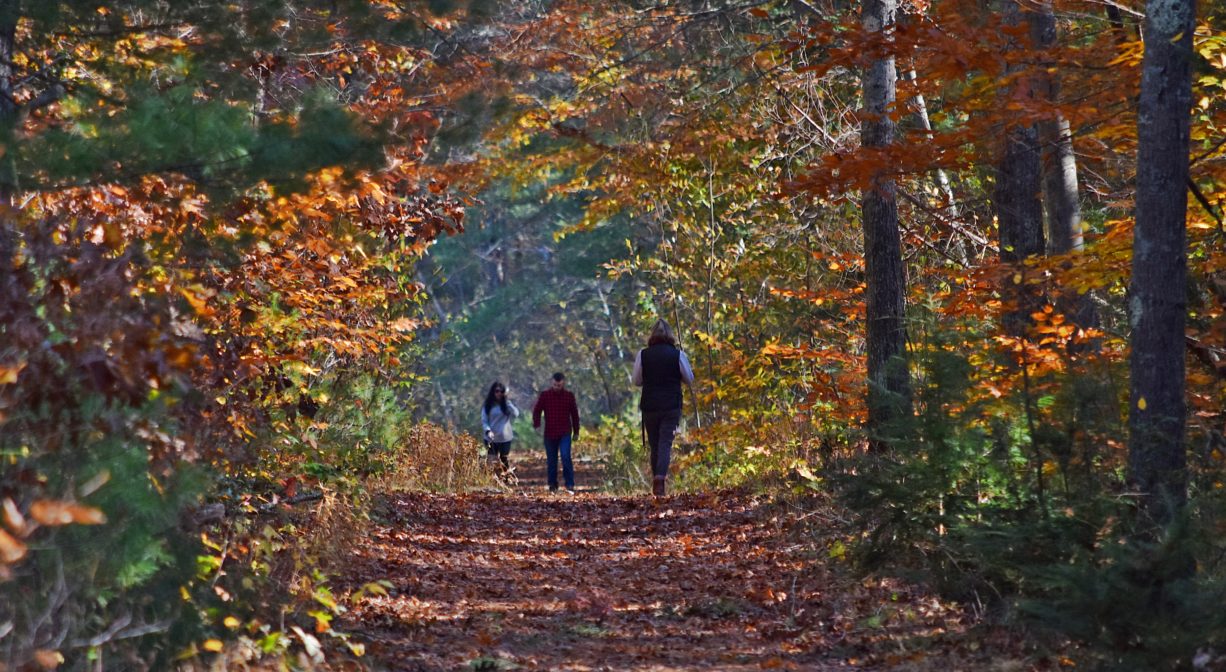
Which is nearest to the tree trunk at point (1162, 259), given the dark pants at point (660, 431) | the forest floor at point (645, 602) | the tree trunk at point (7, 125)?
the forest floor at point (645, 602)

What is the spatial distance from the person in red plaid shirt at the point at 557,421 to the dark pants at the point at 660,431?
9.09ft

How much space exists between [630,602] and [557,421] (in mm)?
9280

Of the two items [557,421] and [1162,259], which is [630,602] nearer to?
[1162,259]

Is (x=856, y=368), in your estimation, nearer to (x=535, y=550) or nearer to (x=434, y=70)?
(x=535, y=550)

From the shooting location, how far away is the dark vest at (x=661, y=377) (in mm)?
14148

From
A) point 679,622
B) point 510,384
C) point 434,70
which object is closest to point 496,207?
point 510,384

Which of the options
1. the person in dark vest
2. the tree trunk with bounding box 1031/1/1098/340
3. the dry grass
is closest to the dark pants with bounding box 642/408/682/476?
the person in dark vest

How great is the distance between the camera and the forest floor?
6.54 metres

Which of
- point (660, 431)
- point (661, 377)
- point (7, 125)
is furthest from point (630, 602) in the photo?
point (660, 431)

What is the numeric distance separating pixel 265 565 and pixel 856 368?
734 centimetres

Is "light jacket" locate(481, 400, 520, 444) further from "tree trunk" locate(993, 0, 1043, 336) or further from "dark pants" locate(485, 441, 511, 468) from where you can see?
"tree trunk" locate(993, 0, 1043, 336)

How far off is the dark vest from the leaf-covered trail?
178cm

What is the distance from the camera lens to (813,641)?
6.99 meters

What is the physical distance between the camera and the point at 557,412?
57.7 ft
